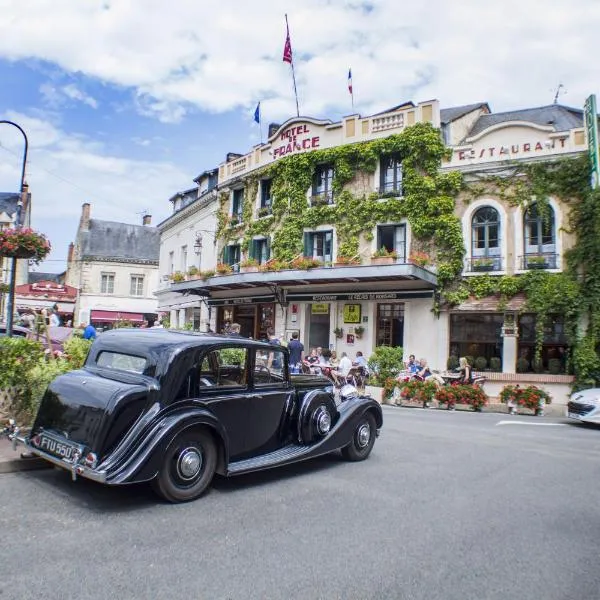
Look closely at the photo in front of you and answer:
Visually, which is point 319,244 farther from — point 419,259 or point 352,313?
point 419,259

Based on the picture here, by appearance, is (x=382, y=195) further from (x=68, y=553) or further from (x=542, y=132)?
(x=68, y=553)

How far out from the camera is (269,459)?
573 centimetres

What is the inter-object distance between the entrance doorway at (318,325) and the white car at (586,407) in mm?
10721

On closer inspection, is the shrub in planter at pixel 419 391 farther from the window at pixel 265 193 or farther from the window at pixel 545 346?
the window at pixel 265 193

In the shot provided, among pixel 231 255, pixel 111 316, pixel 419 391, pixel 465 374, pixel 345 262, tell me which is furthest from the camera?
pixel 111 316

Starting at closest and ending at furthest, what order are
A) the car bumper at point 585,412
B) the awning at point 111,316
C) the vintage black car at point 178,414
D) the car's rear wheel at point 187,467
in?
the vintage black car at point 178,414
the car's rear wheel at point 187,467
the car bumper at point 585,412
the awning at point 111,316

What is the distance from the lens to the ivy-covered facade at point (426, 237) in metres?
17.1

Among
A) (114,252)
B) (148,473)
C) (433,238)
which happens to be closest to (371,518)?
(148,473)

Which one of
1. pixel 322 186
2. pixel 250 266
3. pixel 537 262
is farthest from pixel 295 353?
pixel 322 186

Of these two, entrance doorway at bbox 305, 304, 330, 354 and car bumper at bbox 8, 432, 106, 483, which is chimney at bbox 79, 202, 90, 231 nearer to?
entrance doorway at bbox 305, 304, 330, 354

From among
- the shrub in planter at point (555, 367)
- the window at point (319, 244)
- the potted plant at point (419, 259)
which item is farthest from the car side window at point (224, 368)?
the window at point (319, 244)

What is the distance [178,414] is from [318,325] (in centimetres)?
1698

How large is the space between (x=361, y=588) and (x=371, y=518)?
135cm

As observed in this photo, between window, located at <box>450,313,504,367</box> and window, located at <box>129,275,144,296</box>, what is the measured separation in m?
31.7
